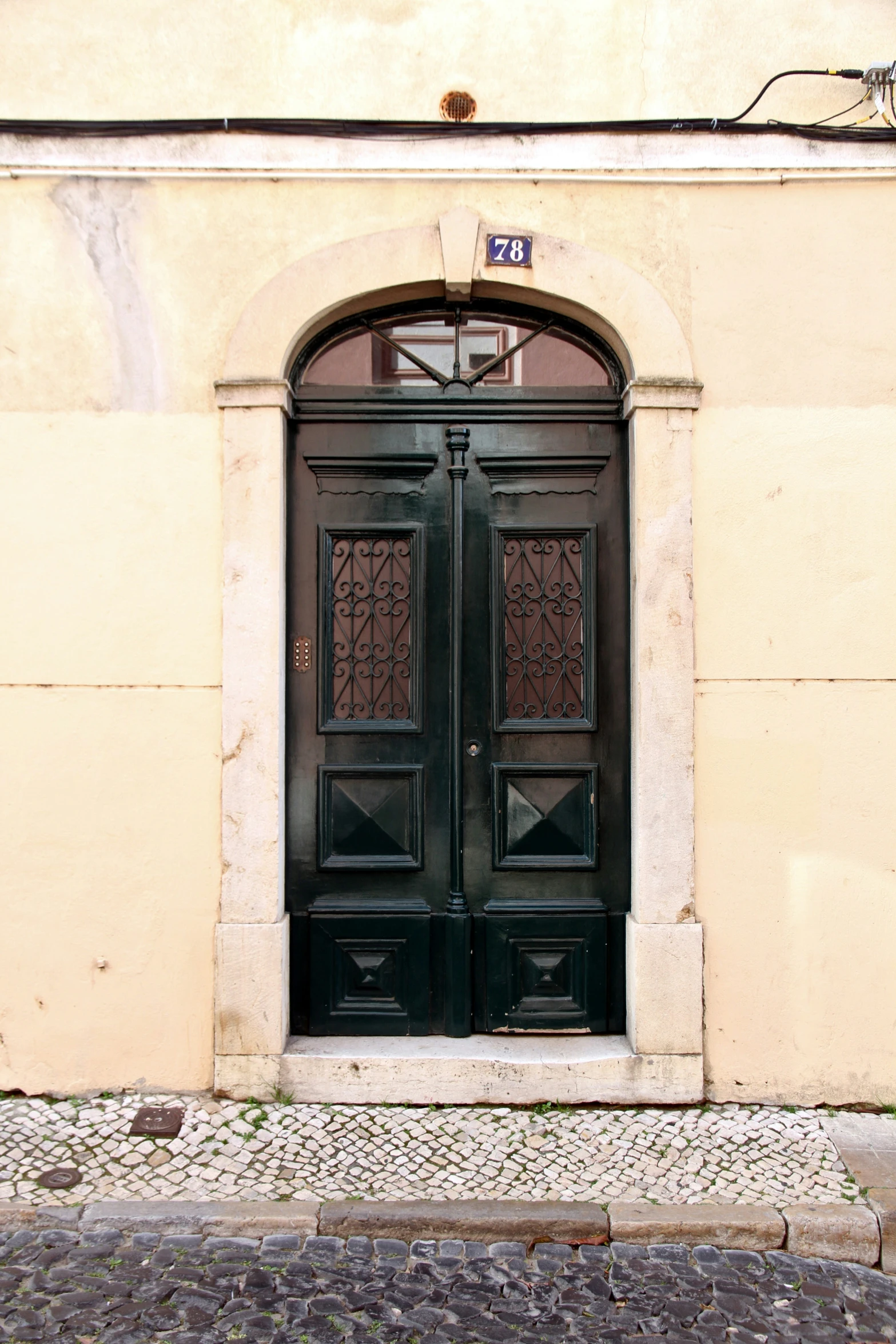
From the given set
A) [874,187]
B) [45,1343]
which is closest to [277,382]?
[874,187]

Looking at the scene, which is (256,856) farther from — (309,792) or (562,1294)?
(562,1294)

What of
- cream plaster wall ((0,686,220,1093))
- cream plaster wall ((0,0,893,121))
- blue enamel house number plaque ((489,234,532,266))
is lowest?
cream plaster wall ((0,686,220,1093))

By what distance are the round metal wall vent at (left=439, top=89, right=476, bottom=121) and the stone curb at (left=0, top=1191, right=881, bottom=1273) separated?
4.48 m

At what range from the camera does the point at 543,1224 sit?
327 cm

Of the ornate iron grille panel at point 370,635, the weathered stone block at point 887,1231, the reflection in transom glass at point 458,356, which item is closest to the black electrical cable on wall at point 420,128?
the reflection in transom glass at point 458,356

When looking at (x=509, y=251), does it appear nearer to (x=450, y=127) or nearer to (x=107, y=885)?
(x=450, y=127)

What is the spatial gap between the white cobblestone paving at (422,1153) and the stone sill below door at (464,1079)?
0.05 metres

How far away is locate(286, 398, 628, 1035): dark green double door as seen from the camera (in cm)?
432

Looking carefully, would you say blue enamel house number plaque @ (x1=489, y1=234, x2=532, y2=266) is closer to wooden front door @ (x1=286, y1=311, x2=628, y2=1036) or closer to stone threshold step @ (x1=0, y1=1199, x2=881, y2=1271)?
wooden front door @ (x1=286, y1=311, x2=628, y2=1036)

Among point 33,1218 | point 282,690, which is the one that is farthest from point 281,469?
point 33,1218

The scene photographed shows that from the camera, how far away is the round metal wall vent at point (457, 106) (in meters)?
4.14

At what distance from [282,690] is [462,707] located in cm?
83

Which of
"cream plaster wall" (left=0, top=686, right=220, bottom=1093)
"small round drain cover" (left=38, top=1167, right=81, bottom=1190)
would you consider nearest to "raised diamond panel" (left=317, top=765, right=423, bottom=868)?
"cream plaster wall" (left=0, top=686, right=220, bottom=1093)

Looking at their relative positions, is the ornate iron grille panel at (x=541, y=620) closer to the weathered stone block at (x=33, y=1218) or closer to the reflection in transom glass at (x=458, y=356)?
the reflection in transom glass at (x=458, y=356)
